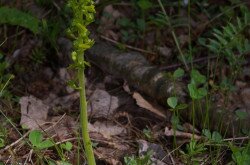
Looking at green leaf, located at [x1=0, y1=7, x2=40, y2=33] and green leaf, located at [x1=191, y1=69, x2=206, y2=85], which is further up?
green leaf, located at [x1=0, y1=7, x2=40, y2=33]

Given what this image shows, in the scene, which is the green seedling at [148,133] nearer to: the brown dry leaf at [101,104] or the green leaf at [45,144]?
the brown dry leaf at [101,104]

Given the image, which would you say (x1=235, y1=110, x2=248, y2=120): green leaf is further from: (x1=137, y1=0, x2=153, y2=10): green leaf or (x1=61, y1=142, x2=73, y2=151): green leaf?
(x1=137, y1=0, x2=153, y2=10): green leaf

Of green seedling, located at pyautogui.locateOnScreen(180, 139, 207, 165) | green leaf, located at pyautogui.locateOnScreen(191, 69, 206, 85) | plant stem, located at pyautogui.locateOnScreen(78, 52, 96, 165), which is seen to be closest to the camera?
plant stem, located at pyautogui.locateOnScreen(78, 52, 96, 165)

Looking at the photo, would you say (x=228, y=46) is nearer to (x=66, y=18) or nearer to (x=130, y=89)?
(x=130, y=89)

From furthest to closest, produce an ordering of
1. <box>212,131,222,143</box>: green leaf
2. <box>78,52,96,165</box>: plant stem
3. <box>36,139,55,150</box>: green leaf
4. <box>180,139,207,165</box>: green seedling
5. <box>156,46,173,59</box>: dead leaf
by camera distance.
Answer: <box>156,46,173,59</box>: dead leaf < <box>212,131,222,143</box>: green leaf < <box>180,139,207,165</box>: green seedling < <box>36,139,55,150</box>: green leaf < <box>78,52,96,165</box>: plant stem

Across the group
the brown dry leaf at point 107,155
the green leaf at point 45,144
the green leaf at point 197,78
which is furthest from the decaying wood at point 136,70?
the green leaf at point 45,144

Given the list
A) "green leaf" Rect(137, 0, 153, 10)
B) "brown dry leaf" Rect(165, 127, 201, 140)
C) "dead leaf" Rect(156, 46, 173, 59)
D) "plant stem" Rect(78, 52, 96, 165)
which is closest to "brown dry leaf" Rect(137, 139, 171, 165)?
"brown dry leaf" Rect(165, 127, 201, 140)
